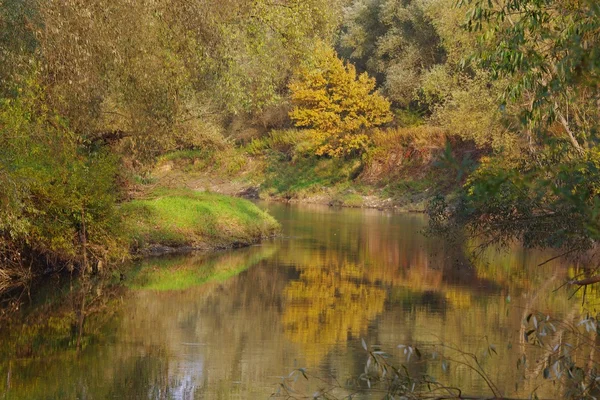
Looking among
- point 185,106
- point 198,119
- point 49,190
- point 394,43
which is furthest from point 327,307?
point 394,43

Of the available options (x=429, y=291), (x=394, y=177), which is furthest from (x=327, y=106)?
(x=429, y=291)

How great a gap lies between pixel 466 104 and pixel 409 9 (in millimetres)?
15909

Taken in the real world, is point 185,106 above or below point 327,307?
above

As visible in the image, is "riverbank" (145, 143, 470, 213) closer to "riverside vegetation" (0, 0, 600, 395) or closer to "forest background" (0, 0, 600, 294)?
"riverside vegetation" (0, 0, 600, 395)

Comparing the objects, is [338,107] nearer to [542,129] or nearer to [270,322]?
[270,322]

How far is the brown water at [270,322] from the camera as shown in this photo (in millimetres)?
13477

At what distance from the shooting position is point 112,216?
22.4m

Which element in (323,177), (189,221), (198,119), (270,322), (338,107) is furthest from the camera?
(323,177)

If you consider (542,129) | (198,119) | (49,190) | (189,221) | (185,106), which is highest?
(185,106)

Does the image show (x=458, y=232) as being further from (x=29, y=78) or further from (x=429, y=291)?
(x=29, y=78)

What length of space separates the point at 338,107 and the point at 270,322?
38888mm

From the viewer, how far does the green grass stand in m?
27.4

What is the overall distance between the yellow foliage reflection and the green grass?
4268mm

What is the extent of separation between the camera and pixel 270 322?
1847 centimetres
